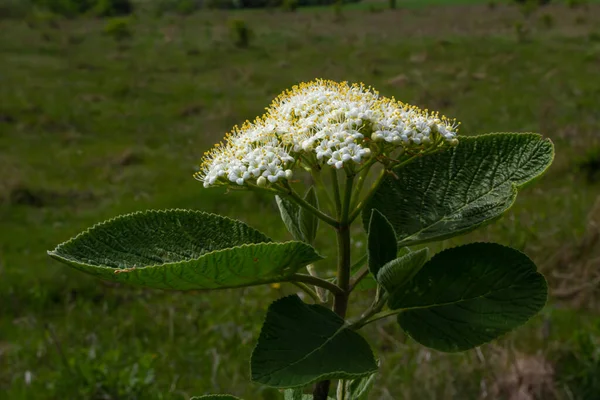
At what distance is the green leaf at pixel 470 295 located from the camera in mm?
1223

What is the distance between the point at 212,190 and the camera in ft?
33.8

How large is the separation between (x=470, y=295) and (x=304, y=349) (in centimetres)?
34

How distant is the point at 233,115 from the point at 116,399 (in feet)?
35.7

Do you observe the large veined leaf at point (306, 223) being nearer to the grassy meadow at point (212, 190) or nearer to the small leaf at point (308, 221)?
the small leaf at point (308, 221)

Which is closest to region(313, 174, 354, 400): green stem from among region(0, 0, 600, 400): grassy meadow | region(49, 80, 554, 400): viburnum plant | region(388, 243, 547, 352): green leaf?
region(49, 80, 554, 400): viburnum plant

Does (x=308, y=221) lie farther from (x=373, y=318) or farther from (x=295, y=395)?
(x=295, y=395)

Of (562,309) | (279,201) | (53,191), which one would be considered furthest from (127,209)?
(279,201)

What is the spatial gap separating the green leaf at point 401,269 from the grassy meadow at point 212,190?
116 inches

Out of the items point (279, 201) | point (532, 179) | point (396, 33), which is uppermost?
point (532, 179)

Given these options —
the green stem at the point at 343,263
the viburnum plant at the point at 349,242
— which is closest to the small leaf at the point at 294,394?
the viburnum plant at the point at 349,242

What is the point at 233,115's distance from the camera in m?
14.9

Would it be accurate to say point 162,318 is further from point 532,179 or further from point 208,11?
point 208,11

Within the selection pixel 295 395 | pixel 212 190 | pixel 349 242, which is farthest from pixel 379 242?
pixel 212 190

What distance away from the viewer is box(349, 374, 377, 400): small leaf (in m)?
1.43
